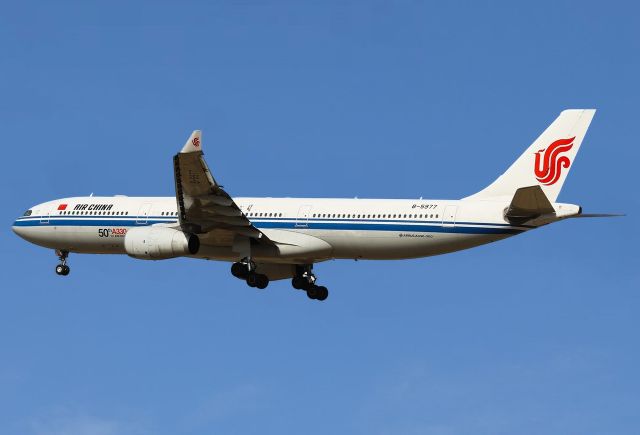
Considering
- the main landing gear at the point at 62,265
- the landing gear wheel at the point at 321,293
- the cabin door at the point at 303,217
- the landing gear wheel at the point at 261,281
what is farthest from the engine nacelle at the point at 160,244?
the main landing gear at the point at 62,265

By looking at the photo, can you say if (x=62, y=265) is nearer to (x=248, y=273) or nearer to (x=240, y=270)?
(x=240, y=270)

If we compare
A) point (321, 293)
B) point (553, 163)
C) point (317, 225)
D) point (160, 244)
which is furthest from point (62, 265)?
point (553, 163)

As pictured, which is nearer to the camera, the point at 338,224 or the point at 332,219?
the point at 338,224

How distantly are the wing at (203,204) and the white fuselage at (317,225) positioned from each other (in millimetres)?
963

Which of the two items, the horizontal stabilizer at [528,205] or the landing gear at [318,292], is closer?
the horizontal stabilizer at [528,205]

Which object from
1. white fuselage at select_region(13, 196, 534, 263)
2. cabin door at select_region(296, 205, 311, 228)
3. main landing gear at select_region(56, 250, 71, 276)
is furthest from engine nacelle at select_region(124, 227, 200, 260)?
main landing gear at select_region(56, 250, 71, 276)

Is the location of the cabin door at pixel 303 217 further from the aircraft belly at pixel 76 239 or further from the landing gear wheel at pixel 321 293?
the aircraft belly at pixel 76 239

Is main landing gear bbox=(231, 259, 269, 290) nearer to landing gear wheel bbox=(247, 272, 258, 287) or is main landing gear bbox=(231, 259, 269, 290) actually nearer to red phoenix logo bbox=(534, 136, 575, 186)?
landing gear wheel bbox=(247, 272, 258, 287)

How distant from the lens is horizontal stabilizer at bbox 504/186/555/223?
46312 mm

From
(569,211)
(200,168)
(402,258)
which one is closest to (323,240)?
(402,258)

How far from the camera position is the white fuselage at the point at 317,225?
49562 mm

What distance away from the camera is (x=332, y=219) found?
51.8 meters

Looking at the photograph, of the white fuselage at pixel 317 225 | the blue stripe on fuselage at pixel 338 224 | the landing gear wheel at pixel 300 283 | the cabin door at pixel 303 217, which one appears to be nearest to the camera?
the blue stripe on fuselage at pixel 338 224

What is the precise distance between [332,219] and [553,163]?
907 cm
